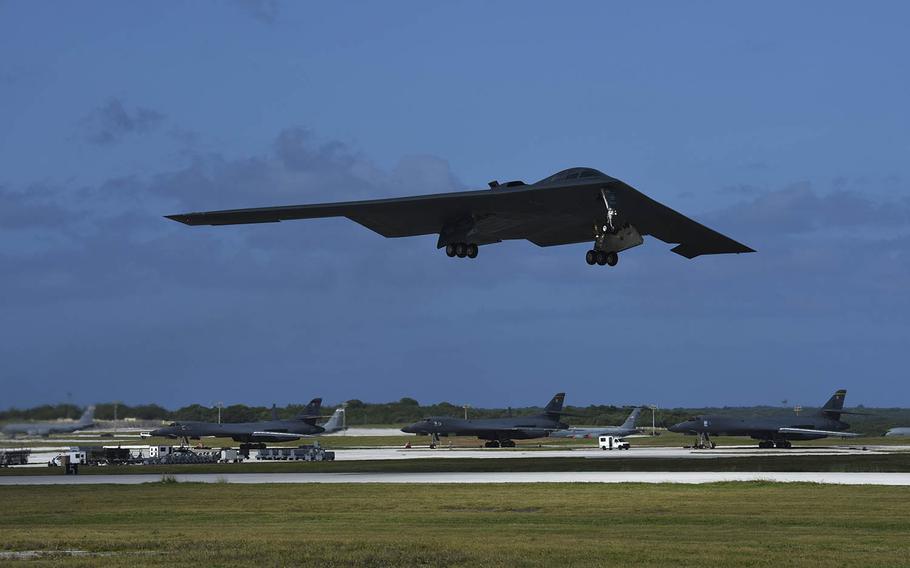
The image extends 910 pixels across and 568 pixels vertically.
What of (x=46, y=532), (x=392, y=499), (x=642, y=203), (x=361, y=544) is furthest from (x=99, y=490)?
(x=642, y=203)

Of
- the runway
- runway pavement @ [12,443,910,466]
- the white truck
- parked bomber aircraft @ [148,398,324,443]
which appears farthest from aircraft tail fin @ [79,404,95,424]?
the white truck

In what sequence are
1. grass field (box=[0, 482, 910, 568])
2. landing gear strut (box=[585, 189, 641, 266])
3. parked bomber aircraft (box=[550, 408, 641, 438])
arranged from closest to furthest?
grass field (box=[0, 482, 910, 568])
landing gear strut (box=[585, 189, 641, 266])
parked bomber aircraft (box=[550, 408, 641, 438])

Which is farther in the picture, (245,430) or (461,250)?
(245,430)

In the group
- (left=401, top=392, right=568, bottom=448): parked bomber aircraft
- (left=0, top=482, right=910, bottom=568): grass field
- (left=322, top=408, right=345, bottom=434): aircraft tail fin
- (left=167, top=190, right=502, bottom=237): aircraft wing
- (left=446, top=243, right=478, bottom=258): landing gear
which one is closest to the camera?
(left=0, top=482, right=910, bottom=568): grass field

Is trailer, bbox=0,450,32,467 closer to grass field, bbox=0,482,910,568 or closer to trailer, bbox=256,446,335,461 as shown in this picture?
trailer, bbox=256,446,335,461

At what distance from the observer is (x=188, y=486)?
50688mm

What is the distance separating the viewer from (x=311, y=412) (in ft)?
374

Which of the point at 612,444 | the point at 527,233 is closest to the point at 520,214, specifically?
the point at 527,233

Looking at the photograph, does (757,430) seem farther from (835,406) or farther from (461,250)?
(461,250)

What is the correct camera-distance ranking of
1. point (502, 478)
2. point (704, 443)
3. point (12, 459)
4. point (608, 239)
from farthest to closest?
point (704, 443), point (12, 459), point (502, 478), point (608, 239)

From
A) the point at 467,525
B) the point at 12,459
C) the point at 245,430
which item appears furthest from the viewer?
the point at 245,430

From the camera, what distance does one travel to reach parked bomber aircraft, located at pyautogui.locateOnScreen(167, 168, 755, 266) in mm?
31375

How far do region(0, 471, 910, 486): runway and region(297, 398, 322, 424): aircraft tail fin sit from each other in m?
51.8

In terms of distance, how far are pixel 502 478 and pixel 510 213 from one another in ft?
77.3
